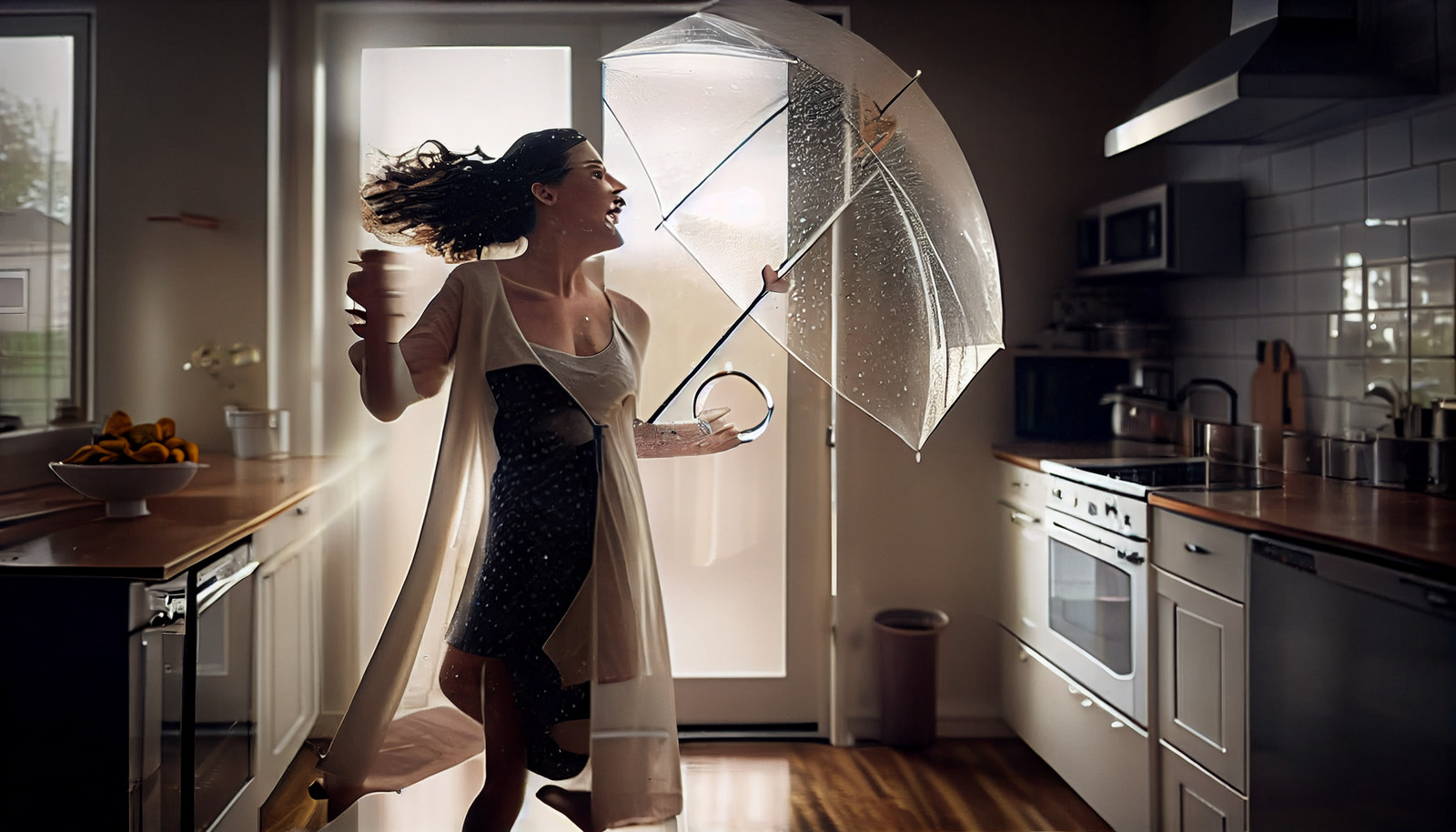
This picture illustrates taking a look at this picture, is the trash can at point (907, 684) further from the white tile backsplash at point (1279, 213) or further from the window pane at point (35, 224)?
the window pane at point (35, 224)

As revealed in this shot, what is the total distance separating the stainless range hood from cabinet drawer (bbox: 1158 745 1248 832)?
1391 mm

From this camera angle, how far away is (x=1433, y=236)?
205 centimetres

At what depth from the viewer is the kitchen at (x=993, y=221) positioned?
253 cm

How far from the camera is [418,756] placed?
128cm

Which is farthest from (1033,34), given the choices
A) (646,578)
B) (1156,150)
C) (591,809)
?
(591,809)

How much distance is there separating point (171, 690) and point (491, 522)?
823 mm

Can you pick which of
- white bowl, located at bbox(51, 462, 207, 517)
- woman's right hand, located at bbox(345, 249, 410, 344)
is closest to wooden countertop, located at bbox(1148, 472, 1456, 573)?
woman's right hand, located at bbox(345, 249, 410, 344)

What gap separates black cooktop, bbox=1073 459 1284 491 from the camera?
2.09 metres

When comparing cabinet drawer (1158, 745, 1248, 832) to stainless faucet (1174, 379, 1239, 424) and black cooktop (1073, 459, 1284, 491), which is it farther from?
stainless faucet (1174, 379, 1239, 424)

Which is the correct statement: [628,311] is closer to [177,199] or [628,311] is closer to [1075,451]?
[1075,451]

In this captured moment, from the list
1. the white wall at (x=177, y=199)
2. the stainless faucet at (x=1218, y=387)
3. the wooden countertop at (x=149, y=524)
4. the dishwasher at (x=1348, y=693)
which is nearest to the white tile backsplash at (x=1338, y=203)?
the stainless faucet at (x=1218, y=387)

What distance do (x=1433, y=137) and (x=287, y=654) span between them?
2.54m

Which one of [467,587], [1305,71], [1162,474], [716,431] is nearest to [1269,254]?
[1305,71]

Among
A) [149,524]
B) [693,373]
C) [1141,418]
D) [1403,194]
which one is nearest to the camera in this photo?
[693,373]
